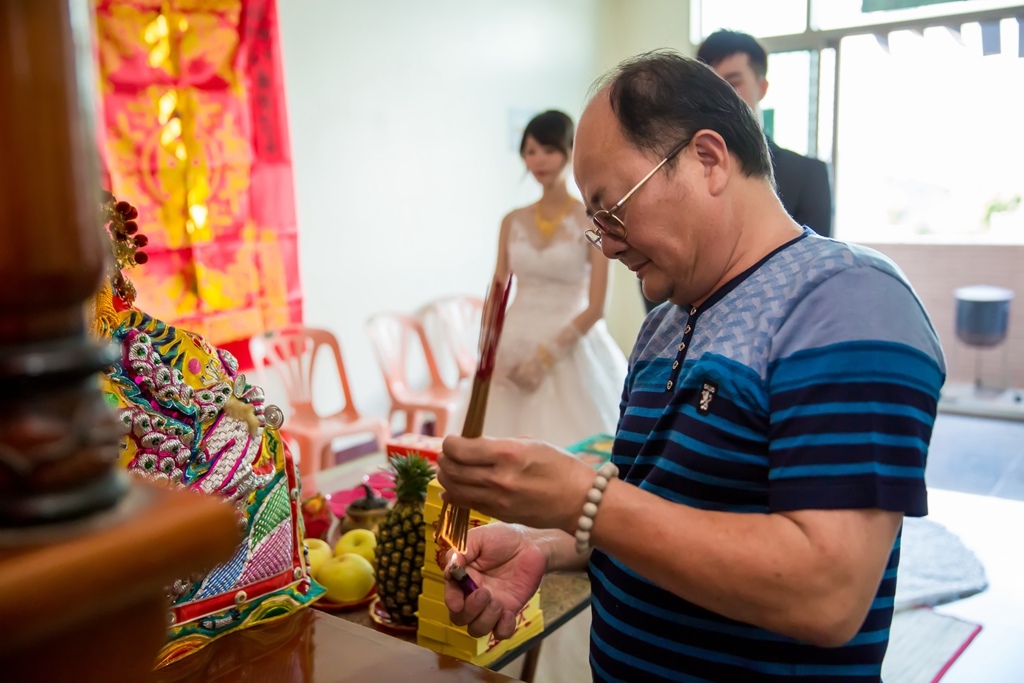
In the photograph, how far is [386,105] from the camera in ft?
15.3

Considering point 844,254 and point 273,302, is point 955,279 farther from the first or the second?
point 844,254

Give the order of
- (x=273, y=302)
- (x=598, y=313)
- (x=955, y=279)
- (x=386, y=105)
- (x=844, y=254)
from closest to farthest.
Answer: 1. (x=844, y=254)
2. (x=598, y=313)
3. (x=273, y=302)
4. (x=386, y=105)
5. (x=955, y=279)

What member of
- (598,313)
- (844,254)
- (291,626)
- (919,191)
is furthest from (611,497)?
(919,191)

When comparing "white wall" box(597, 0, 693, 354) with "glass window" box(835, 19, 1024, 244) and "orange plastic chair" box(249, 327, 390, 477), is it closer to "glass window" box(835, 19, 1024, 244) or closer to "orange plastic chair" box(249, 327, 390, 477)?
"glass window" box(835, 19, 1024, 244)

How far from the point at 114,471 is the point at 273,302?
12.5 ft

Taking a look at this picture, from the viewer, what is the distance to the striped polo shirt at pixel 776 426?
0.85 meters

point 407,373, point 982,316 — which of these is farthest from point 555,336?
point 982,316

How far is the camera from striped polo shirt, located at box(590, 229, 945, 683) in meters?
0.85

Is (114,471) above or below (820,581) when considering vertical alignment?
above

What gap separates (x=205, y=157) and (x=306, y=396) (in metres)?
1.17

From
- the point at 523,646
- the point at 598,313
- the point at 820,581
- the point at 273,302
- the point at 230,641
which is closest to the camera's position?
the point at 820,581

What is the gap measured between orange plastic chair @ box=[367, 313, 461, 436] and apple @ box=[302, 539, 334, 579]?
256 cm

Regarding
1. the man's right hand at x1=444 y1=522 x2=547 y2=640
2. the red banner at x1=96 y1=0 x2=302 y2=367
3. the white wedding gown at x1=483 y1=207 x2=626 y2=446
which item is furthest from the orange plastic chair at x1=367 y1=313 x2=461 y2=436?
the man's right hand at x1=444 y1=522 x2=547 y2=640

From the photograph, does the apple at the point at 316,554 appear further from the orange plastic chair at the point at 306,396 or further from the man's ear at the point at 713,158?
the orange plastic chair at the point at 306,396
